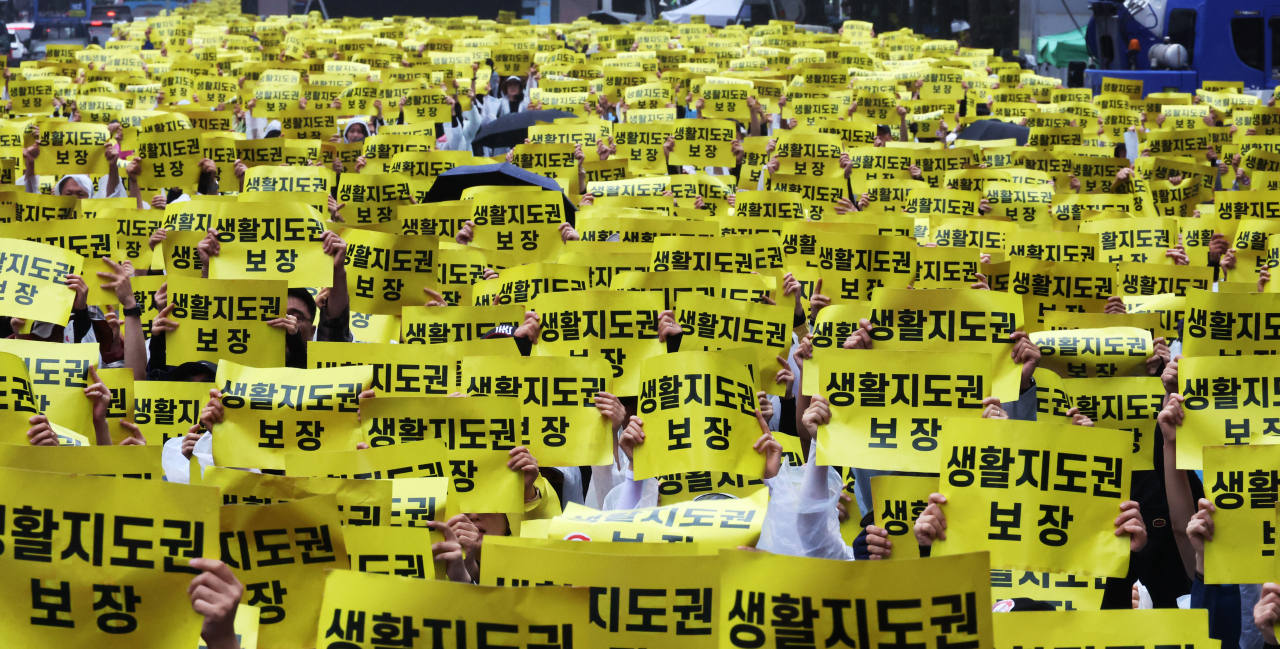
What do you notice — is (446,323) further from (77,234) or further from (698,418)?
(77,234)

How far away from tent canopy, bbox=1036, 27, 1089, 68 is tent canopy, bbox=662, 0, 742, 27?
9.35 meters

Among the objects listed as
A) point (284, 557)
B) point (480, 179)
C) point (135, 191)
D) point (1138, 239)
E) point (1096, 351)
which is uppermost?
point (480, 179)

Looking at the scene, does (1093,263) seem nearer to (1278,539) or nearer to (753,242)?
(753,242)

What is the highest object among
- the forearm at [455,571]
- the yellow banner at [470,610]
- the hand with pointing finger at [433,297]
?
the hand with pointing finger at [433,297]

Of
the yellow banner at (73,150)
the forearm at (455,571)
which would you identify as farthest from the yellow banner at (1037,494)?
the yellow banner at (73,150)

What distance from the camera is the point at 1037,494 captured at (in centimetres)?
450

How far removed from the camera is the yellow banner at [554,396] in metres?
5.38

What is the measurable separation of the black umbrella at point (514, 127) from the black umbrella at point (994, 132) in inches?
174

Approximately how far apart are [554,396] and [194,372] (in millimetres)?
2203

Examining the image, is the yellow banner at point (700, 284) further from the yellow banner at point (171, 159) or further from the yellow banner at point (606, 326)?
the yellow banner at point (171, 159)

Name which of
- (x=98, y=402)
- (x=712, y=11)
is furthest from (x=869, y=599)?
(x=712, y=11)

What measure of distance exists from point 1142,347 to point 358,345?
3507mm

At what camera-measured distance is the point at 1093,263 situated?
7.38 metres

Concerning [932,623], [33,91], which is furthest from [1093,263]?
[33,91]
